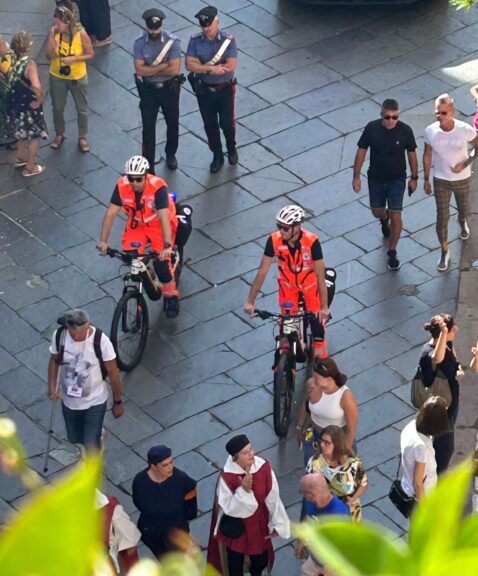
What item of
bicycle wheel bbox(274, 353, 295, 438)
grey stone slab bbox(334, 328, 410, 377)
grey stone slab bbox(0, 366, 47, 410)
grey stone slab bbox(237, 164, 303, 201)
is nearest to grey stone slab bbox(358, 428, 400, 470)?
bicycle wheel bbox(274, 353, 295, 438)

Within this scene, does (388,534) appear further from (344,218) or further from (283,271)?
(344,218)

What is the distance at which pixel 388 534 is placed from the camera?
2.03ft

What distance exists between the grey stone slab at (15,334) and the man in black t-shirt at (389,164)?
123 inches

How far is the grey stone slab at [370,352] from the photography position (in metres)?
9.79

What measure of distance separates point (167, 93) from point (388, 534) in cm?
1152

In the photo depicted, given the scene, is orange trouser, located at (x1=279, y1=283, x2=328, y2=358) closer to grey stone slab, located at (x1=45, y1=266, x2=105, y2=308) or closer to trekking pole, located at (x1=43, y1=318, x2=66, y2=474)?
trekking pole, located at (x1=43, y1=318, x2=66, y2=474)

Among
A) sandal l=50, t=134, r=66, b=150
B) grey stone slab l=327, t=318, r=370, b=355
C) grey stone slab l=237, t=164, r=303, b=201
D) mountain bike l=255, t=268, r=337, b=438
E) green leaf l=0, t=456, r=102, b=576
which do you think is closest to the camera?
green leaf l=0, t=456, r=102, b=576

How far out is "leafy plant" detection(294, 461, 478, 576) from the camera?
600 millimetres

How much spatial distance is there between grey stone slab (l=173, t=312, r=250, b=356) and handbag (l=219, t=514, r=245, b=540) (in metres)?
3.22

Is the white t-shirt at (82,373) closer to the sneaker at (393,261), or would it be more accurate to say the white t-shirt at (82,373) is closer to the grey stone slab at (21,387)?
the grey stone slab at (21,387)

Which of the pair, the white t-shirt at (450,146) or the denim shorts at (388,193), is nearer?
the white t-shirt at (450,146)

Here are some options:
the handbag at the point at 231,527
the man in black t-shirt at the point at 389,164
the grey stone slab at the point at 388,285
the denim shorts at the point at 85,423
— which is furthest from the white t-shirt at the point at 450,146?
the handbag at the point at 231,527

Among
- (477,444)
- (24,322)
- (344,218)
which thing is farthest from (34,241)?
(477,444)

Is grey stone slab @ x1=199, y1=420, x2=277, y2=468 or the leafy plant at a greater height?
the leafy plant
